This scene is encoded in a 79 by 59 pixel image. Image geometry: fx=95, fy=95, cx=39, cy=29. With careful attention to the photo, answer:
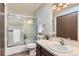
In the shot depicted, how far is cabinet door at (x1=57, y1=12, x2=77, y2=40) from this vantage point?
148cm

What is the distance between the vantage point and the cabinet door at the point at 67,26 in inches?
58.4

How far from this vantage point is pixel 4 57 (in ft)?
4.76

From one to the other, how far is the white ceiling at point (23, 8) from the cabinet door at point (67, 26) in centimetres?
47

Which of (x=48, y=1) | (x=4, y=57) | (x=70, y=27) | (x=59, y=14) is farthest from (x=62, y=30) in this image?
(x=4, y=57)

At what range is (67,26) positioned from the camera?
5.07 ft

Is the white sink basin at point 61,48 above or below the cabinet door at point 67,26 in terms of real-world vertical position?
below

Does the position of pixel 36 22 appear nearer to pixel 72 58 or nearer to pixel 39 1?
pixel 39 1

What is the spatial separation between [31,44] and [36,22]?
1.27 ft

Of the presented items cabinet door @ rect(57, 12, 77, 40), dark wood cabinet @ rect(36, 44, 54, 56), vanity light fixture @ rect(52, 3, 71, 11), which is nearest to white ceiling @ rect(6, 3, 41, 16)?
vanity light fixture @ rect(52, 3, 71, 11)

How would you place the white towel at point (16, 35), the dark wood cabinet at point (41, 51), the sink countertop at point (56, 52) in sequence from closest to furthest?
the sink countertop at point (56, 52), the dark wood cabinet at point (41, 51), the white towel at point (16, 35)

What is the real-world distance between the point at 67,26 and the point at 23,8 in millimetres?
766

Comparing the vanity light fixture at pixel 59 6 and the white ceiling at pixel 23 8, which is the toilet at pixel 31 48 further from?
the vanity light fixture at pixel 59 6

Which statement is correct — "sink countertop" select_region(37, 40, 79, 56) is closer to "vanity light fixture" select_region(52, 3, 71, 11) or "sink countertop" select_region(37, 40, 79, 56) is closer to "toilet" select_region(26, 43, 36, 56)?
"toilet" select_region(26, 43, 36, 56)

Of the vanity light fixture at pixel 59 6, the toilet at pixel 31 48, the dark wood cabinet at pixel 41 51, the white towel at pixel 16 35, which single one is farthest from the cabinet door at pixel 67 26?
the white towel at pixel 16 35
